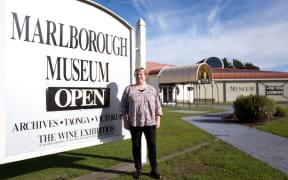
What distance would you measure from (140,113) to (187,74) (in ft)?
73.4

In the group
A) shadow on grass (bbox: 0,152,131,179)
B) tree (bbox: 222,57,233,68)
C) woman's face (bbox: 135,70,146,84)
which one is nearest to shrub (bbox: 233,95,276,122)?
shadow on grass (bbox: 0,152,131,179)

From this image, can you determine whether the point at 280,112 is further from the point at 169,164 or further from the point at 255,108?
the point at 169,164

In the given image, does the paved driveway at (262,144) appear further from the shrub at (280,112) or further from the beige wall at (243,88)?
the beige wall at (243,88)

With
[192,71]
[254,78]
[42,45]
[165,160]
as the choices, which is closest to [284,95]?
[254,78]

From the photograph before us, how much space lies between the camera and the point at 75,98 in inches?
193

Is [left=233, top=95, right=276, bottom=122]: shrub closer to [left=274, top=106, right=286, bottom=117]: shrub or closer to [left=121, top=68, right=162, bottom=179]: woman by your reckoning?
[left=274, top=106, right=286, bottom=117]: shrub

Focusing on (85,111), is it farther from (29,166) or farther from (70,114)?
(29,166)

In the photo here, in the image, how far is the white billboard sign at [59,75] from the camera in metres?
3.94

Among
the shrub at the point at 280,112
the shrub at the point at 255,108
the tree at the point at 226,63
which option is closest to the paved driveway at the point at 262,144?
the shrub at the point at 255,108

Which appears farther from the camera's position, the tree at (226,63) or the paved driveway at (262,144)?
the tree at (226,63)

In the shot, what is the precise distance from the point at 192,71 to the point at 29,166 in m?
21.8

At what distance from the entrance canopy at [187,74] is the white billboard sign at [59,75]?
20.8 metres

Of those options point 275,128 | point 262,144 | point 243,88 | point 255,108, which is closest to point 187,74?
point 243,88

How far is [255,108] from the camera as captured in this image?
41.2 ft
